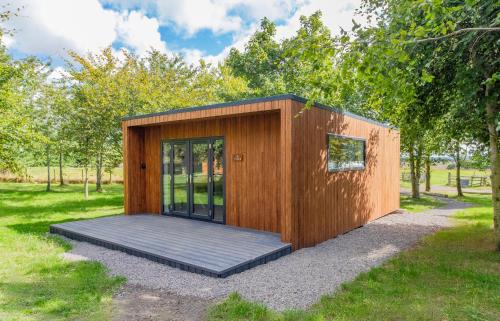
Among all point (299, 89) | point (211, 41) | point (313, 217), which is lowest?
point (313, 217)

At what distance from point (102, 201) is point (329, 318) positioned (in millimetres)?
10296

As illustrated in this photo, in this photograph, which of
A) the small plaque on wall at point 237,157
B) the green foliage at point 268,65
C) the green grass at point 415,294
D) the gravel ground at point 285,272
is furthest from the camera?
the green foliage at point 268,65

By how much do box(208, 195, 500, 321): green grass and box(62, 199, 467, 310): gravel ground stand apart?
0.23m

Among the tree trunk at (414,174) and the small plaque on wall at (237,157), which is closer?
the small plaque on wall at (237,157)

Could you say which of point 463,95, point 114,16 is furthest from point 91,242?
point 114,16

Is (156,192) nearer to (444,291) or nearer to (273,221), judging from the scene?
(273,221)

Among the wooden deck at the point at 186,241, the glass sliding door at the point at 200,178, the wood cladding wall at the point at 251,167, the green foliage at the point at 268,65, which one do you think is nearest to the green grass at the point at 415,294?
the wooden deck at the point at 186,241

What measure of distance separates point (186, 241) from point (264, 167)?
6.51 ft

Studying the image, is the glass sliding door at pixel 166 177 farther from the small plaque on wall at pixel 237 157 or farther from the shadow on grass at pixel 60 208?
the shadow on grass at pixel 60 208

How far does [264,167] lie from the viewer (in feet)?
20.6

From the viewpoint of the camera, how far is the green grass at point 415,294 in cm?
301

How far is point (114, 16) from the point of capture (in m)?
13.3

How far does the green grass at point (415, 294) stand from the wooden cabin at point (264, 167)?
64.2 inches

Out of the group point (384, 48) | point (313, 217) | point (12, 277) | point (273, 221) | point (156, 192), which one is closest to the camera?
point (384, 48)
